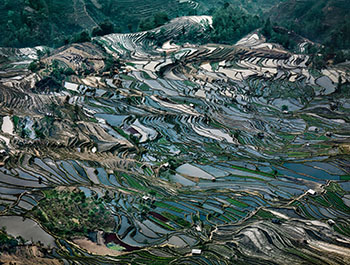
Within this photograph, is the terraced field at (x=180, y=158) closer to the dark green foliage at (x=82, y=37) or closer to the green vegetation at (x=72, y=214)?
the green vegetation at (x=72, y=214)

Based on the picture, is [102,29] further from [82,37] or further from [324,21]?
[324,21]

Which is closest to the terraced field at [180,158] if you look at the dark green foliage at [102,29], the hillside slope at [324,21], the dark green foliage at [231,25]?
the dark green foliage at [231,25]

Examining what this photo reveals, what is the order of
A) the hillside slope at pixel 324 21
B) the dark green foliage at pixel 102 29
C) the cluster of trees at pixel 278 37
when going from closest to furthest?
the cluster of trees at pixel 278 37
the hillside slope at pixel 324 21
the dark green foliage at pixel 102 29

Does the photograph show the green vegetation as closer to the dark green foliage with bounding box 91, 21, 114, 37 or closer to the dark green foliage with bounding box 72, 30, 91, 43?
the dark green foliage with bounding box 72, 30, 91, 43

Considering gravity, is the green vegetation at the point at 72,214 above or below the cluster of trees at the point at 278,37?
below

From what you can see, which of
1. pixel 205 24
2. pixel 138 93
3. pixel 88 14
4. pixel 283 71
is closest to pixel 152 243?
pixel 138 93

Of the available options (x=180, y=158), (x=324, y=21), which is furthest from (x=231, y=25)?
(x=180, y=158)

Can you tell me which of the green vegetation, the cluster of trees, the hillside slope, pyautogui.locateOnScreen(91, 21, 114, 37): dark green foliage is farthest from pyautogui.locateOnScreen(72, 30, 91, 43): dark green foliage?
the green vegetation
